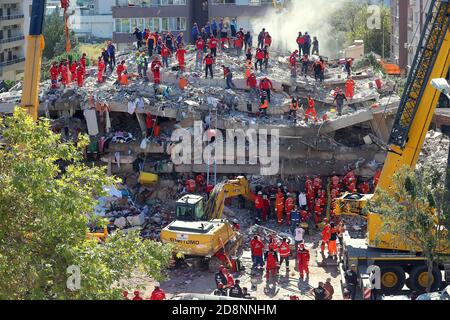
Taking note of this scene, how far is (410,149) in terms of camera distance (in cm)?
2145

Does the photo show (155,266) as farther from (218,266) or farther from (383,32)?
(383,32)

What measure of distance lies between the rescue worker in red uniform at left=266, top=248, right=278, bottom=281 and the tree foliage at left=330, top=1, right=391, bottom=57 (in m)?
43.0

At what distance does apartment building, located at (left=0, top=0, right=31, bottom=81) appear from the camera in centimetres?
6144

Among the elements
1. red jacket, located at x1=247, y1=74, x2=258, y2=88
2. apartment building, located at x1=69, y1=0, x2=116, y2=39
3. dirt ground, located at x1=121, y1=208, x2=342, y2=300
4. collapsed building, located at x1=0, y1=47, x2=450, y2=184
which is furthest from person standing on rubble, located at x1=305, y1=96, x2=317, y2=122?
apartment building, located at x1=69, y1=0, x2=116, y2=39

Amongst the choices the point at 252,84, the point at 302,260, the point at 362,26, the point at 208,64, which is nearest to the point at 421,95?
the point at 302,260

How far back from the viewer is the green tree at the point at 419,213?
18.7m

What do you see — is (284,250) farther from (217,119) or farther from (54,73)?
(54,73)

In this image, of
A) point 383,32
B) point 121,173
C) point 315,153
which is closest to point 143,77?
point 121,173

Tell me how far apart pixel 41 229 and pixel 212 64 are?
20827 mm

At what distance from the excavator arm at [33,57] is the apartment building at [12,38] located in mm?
36095

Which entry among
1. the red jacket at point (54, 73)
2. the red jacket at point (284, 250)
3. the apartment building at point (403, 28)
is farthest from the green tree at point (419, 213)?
the apartment building at point (403, 28)

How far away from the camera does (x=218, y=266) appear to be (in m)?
23.2

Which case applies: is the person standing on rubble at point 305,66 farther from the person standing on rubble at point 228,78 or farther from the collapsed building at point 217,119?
the person standing on rubble at point 228,78

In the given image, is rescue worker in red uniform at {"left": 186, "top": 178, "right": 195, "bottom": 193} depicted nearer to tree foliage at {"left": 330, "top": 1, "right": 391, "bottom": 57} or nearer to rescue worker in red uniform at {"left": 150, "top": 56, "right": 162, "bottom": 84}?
rescue worker in red uniform at {"left": 150, "top": 56, "right": 162, "bottom": 84}
